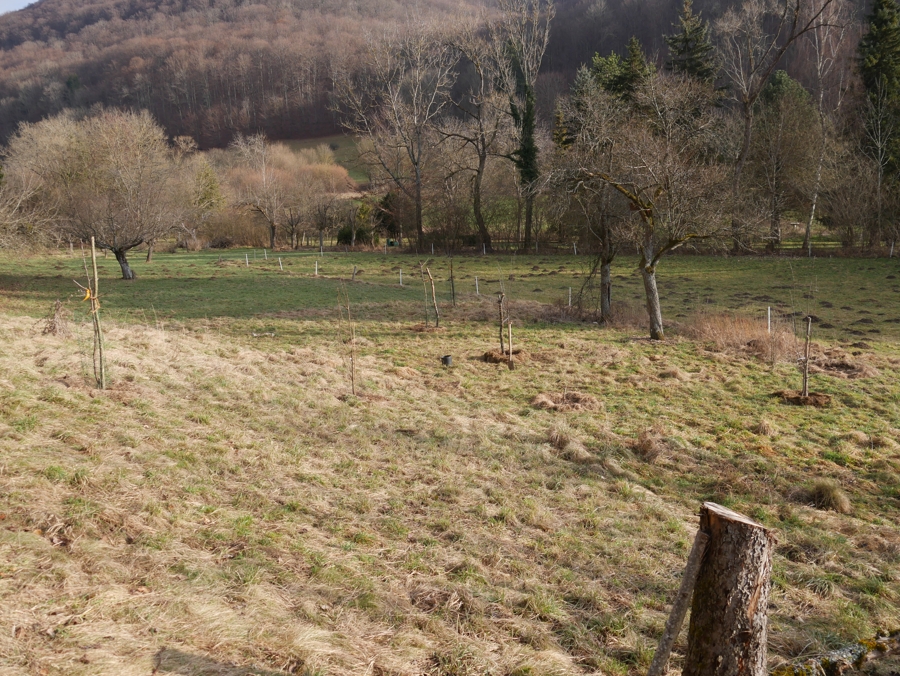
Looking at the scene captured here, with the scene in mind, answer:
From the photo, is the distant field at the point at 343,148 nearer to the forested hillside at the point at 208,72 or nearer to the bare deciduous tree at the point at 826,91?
the forested hillside at the point at 208,72

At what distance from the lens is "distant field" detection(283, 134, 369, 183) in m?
76.0

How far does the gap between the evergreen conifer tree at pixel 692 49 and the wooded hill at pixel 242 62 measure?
91.1 ft

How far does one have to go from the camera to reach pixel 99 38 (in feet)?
407

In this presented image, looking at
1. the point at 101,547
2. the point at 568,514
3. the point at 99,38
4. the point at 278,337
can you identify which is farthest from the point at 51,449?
the point at 99,38

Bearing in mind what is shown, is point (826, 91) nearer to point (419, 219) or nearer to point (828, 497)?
point (419, 219)

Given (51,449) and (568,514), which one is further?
(568,514)

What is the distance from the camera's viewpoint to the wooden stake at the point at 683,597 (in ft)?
11.0

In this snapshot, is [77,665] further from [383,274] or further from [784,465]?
[383,274]

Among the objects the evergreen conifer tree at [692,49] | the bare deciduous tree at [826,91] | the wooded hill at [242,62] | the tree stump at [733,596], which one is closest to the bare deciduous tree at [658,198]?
the tree stump at [733,596]

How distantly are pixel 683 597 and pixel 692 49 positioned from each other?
49.8 m

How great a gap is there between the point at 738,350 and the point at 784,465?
7798 millimetres

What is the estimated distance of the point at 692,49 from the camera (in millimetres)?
44062

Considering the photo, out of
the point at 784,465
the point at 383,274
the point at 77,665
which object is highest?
the point at 383,274

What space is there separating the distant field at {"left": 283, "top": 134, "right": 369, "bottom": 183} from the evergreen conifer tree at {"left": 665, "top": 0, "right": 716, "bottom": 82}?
39862mm
